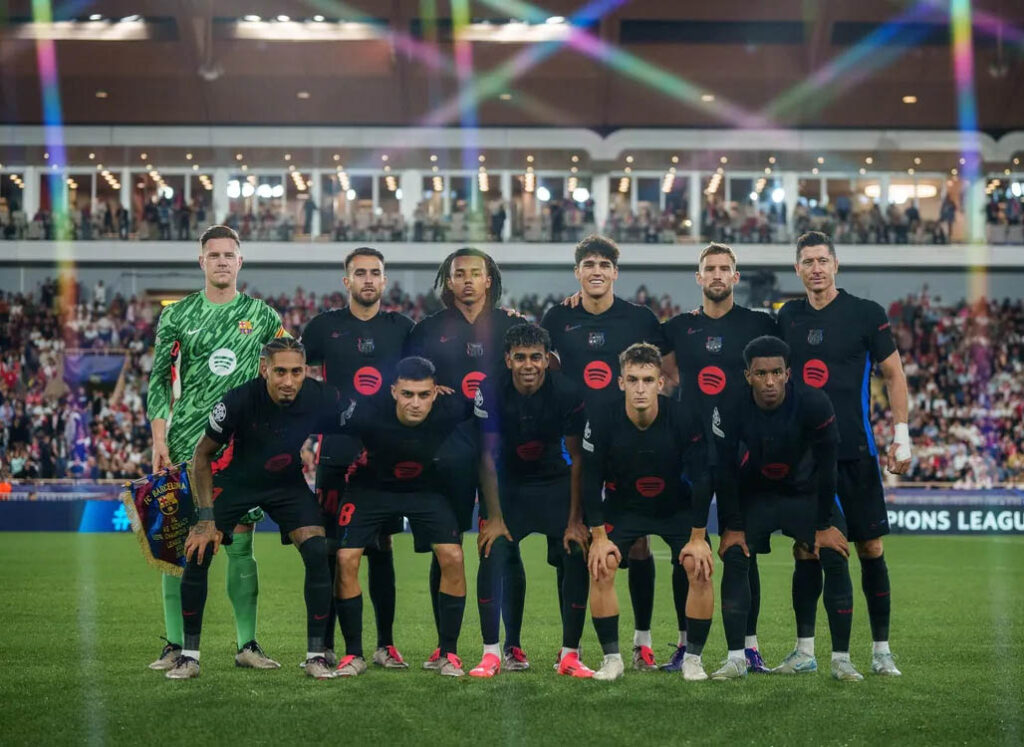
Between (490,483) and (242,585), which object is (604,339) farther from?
(242,585)

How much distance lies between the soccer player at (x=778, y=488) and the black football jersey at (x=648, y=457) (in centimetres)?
20

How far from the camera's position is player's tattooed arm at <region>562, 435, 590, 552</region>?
7.58m

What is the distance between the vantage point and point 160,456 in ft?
25.6

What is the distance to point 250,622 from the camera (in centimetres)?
789

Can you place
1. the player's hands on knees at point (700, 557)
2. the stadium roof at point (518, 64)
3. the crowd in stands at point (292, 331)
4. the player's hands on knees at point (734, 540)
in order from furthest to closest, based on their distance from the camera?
the stadium roof at point (518, 64) < the crowd in stands at point (292, 331) < the player's hands on knees at point (734, 540) < the player's hands on knees at point (700, 557)

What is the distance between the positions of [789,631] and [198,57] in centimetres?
2909

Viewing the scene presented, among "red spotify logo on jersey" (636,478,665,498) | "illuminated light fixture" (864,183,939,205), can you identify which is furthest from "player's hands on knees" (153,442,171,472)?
"illuminated light fixture" (864,183,939,205)

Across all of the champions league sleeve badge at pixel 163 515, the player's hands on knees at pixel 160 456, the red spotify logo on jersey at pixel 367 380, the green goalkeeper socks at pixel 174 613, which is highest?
the red spotify logo on jersey at pixel 367 380

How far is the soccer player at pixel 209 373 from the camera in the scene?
7.86 meters

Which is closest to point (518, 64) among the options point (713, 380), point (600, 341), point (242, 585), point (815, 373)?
point (600, 341)

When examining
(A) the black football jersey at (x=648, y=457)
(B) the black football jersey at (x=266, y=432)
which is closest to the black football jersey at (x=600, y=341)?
(A) the black football jersey at (x=648, y=457)

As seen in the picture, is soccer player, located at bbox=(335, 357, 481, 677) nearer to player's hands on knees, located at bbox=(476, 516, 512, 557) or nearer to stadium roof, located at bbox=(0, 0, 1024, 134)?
player's hands on knees, located at bbox=(476, 516, 512, 557)

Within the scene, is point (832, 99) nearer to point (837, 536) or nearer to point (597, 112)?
point (597, 112)

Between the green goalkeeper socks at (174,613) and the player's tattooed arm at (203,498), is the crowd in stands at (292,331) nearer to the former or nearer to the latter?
the green goalkeeper socks at (174,613)
